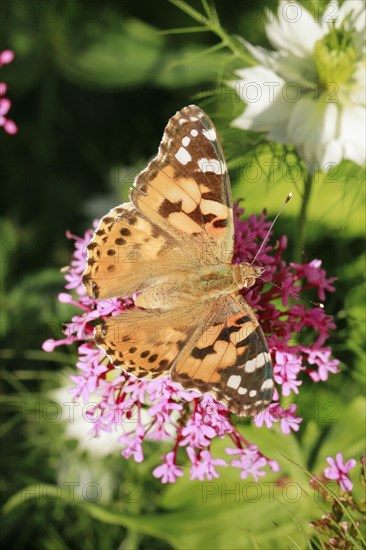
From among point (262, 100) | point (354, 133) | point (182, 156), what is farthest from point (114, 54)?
point (182, 156)

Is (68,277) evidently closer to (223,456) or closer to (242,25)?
(223,456)

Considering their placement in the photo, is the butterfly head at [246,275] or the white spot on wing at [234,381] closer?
the white spot on wing at [234,381]

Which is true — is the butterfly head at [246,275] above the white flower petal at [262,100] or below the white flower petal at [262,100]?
below

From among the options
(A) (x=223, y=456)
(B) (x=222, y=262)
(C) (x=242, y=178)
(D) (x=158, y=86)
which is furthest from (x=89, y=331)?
(D) (x=158, y=86)

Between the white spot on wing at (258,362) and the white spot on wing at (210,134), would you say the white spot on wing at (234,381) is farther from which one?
the white spot on wing at (210,134)

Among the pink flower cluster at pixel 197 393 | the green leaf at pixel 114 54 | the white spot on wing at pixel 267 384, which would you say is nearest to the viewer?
the white spot on wing at pixel 267 384

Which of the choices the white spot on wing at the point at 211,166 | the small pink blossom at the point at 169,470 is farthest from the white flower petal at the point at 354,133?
the small pink blossom at the point at 169,470

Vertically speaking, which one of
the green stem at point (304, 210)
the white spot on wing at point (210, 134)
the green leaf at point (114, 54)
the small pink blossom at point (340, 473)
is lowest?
the small pink blossom at point (340, 473)

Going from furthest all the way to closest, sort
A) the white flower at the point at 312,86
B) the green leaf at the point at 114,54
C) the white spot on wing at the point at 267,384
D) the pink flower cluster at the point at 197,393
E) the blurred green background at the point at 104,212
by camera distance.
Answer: the green leaf at the point at 114,54 → the blurred green background at the point at 104,212 → the white flower at the point at 312,86 → the pink flower cluster at the point at 197,393 → the white spot on wing at the point at 267,384

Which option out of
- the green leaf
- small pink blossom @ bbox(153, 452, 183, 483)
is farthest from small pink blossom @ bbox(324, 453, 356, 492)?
the green leaf
